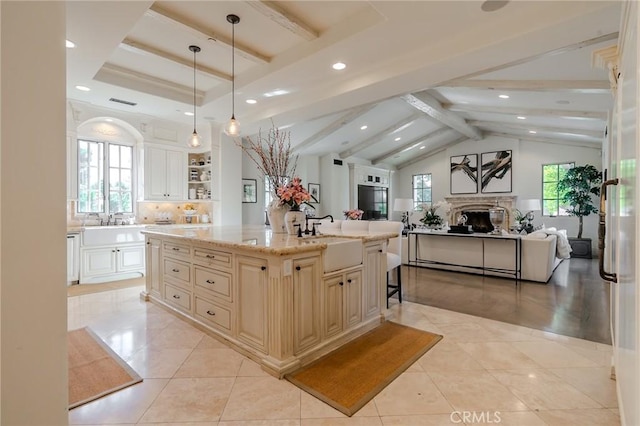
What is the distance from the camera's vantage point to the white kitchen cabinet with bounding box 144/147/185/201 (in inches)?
233

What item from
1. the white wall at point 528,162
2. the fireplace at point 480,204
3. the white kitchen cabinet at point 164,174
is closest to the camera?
the white kitchen cabinet at point 164,174

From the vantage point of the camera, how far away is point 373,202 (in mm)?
11414

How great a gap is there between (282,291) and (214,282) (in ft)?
3.04

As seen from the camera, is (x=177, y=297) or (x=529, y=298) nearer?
(x=177, y=297)

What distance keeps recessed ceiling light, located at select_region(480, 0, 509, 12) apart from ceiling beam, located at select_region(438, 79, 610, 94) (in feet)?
5.04

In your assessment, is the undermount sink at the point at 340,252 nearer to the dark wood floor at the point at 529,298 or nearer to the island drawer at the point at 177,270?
the island drawer at the point at 177,270

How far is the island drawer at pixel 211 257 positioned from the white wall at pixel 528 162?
9.79 metres

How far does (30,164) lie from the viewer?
2.02ft

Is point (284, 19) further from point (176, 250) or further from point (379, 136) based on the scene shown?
point (379, 136)

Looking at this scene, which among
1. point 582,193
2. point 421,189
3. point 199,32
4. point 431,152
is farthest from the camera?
point 421,189

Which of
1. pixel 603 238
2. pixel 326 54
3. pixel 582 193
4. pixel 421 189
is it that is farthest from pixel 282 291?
pixel 421 189

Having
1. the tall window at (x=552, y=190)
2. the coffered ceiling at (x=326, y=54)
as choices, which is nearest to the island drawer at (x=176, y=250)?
the coffered ceiling at (x=326, y=54)

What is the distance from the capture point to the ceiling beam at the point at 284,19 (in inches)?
116

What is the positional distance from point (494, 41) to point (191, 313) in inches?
157
